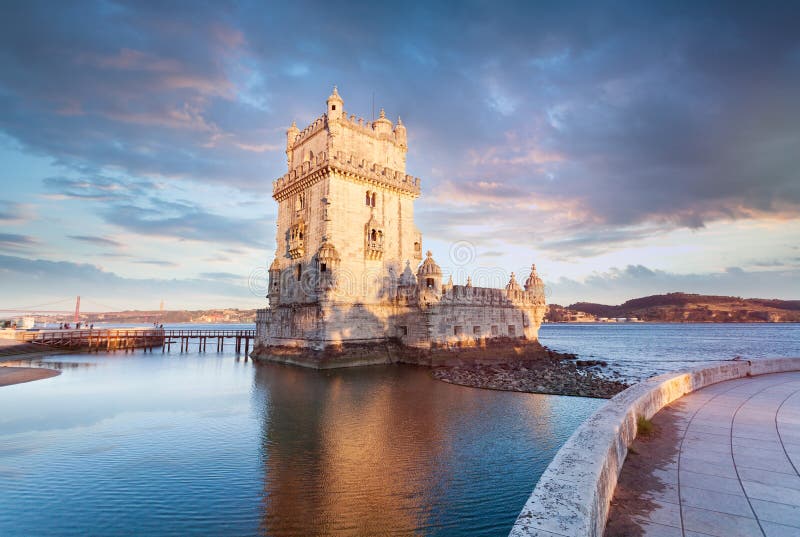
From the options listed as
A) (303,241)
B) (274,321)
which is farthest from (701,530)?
(274,321)

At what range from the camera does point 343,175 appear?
33656mm

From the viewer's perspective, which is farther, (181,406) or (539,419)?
(181,406)

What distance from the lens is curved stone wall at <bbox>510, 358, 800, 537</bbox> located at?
12.6ft

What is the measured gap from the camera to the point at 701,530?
460 cm

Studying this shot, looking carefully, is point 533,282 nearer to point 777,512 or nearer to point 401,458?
point 401,458

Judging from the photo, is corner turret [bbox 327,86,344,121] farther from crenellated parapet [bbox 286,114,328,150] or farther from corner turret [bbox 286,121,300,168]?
corner turret [bbox 286,121,300,168]

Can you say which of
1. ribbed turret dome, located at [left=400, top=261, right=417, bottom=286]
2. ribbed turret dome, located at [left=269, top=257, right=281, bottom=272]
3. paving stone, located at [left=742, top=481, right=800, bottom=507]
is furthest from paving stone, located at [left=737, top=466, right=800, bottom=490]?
ribbed turret dome, located at [left=269, top=257, right=281, bottom=272]

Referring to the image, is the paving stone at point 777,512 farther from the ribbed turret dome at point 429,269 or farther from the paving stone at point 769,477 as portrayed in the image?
the ribbed turret dome at point 429,269

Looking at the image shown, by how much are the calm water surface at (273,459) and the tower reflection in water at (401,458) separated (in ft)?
0.14

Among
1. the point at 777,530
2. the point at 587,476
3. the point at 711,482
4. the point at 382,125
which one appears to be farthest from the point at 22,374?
the point at 777,530

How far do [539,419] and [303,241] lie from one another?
80.6ft

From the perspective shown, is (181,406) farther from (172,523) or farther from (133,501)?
(172,523)

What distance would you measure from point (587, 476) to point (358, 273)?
2978 cm

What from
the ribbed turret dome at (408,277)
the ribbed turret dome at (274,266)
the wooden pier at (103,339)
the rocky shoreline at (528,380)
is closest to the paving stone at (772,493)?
the rocky shoreline at (528,380)
